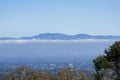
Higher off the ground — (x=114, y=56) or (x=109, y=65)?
(x=114, y=56)

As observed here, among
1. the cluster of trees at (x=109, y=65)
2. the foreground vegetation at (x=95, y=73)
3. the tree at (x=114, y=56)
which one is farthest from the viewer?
the tree at (x=114, y=56)

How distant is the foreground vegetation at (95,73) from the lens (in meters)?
58.9

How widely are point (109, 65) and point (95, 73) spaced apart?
247 centimetres

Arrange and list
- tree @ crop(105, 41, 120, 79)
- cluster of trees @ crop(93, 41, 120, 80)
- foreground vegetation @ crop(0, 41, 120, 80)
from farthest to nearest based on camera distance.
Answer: tree @ crop(105, 41, 120, 79), foreground vegetation @ crop(0, 41, 120, 80), cluster of trees @ crop(93, 41, 120, 80)

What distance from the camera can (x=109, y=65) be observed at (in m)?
59.7

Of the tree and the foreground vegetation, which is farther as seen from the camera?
the tree

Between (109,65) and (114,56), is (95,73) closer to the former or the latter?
(109,65)

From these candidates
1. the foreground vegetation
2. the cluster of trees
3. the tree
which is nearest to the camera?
the cluster of trees

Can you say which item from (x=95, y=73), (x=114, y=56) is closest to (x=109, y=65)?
(x=114, y=56)

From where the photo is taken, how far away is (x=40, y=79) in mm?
61656

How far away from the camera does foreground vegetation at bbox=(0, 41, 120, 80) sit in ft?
193

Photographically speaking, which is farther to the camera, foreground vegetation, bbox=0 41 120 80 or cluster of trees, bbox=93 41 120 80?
foreground vegetation, bbox=0 41 120 80

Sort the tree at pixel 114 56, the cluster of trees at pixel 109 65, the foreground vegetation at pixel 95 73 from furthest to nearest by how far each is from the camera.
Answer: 1. the tree at pixel 114 56
2. the foreground vegetation at pixel 95 73
3. the cluster of trees at pixel 109 65

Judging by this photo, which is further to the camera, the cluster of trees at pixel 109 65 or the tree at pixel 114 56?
the tree at pixel 114 56
